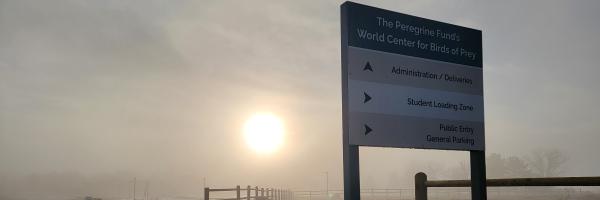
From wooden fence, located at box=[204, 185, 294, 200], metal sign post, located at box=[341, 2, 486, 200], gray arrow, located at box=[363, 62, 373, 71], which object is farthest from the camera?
wooden fence, located at box=[204, 185, 294, 200]

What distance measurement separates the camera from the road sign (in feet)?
15.2

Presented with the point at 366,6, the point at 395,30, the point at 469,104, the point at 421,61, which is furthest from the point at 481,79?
the point at 366,6

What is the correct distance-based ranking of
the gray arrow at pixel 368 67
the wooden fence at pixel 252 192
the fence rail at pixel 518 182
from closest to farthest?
the fence rail at pixel 518 182 → the gray arrow at pixel 368 67 → the wooden fence at pixel 252 192

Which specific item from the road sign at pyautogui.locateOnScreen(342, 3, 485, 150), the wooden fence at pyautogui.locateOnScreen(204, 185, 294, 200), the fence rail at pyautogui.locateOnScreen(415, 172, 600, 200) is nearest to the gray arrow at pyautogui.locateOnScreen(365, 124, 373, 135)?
the road sign at pyautogui.locateOnScreen(342, 3, 485, 150)

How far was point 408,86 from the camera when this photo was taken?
16.5 feet

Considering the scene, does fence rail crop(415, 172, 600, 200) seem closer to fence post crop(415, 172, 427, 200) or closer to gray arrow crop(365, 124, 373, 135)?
fence post crop(415, 172, 427, 200)

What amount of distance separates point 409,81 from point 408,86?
0.05 meters

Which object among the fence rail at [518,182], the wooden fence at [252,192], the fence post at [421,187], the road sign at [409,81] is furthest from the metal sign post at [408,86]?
the wooden fence at [252,192]

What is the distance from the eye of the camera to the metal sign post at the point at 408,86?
4586 millimetres

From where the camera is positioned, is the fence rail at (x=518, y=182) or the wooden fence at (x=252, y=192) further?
the wooden fence at (x=252, y=192)

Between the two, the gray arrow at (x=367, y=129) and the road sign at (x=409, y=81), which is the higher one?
the road sign at (x=409, y=81)

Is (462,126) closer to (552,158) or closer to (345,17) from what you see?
(345,17)

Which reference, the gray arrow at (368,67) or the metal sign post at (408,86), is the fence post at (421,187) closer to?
the metal sign post at (408,86)

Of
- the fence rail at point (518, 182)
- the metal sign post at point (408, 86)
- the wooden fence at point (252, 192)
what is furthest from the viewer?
the wooden fence at point (252, 192)
